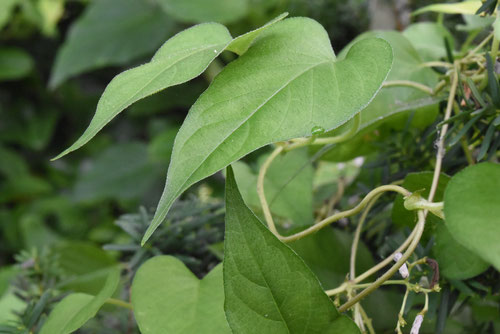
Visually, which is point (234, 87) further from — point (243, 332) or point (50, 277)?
point (50, 277)

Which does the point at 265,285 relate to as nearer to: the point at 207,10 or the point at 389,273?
the point at 389,273

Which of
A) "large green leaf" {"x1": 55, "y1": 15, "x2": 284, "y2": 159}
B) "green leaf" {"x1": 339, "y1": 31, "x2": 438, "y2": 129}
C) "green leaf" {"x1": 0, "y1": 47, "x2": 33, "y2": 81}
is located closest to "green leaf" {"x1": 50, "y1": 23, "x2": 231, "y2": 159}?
"large green leaf" {"x1": 55, "y1": 15, "x2": 284, "y2": 159}

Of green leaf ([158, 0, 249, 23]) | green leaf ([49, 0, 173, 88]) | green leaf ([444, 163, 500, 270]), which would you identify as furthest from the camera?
green leaf ([49, 0, 173, 88])

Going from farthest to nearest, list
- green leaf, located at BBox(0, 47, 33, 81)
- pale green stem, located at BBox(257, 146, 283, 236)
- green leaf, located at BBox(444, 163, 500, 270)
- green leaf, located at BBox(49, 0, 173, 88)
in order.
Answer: green leaf, located at BBox(0, 47, 33, 81) → green leaf, located at BBox(49, 0, 173, 88) → pale green stem, located at BBox(257, 146, 283, 236) → green leaf, located at BBox(444, 163, 500, 270)

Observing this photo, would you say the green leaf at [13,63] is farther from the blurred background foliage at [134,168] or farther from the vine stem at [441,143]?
the vine stem at [441,143]

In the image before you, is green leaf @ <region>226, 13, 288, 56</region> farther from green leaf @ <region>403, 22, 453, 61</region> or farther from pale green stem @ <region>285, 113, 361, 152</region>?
green leaf @ <region>403, 22, 453, 61</region>

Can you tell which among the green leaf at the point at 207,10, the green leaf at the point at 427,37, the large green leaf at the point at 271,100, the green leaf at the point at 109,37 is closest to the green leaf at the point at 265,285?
the large green leaf at the point at 271,100

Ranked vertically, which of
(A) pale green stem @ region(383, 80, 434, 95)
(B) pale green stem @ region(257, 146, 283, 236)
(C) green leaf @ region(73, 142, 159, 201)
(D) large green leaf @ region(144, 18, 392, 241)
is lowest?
(C) green leaf @ region(73, 142, 159, 201)

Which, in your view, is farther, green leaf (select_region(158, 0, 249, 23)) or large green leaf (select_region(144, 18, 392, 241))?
green leaf (select_region(158, 0, 249, 23))

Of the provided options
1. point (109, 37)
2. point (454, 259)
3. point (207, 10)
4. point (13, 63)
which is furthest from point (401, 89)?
point (13, 63)
